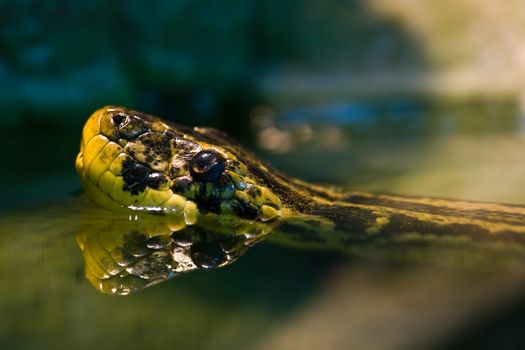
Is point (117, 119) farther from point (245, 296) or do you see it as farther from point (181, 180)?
point (245, 296)

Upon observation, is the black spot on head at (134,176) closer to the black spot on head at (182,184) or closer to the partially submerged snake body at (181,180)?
the partially submerged snake body at (181,180)

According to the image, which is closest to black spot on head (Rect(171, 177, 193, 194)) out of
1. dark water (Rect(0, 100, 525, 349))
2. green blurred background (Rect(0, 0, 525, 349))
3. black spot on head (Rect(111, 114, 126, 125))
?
dark water (Rect(0, 100, 525, 349))

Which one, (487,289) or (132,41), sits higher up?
(132,41)

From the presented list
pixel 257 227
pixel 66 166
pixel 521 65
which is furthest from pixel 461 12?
pixel 257 227

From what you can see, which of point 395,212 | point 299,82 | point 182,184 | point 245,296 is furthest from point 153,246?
point 299,82

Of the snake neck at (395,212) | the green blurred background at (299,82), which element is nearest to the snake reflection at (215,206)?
the snake neck at (395,212)

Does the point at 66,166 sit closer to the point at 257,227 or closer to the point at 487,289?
the point at 257,227
